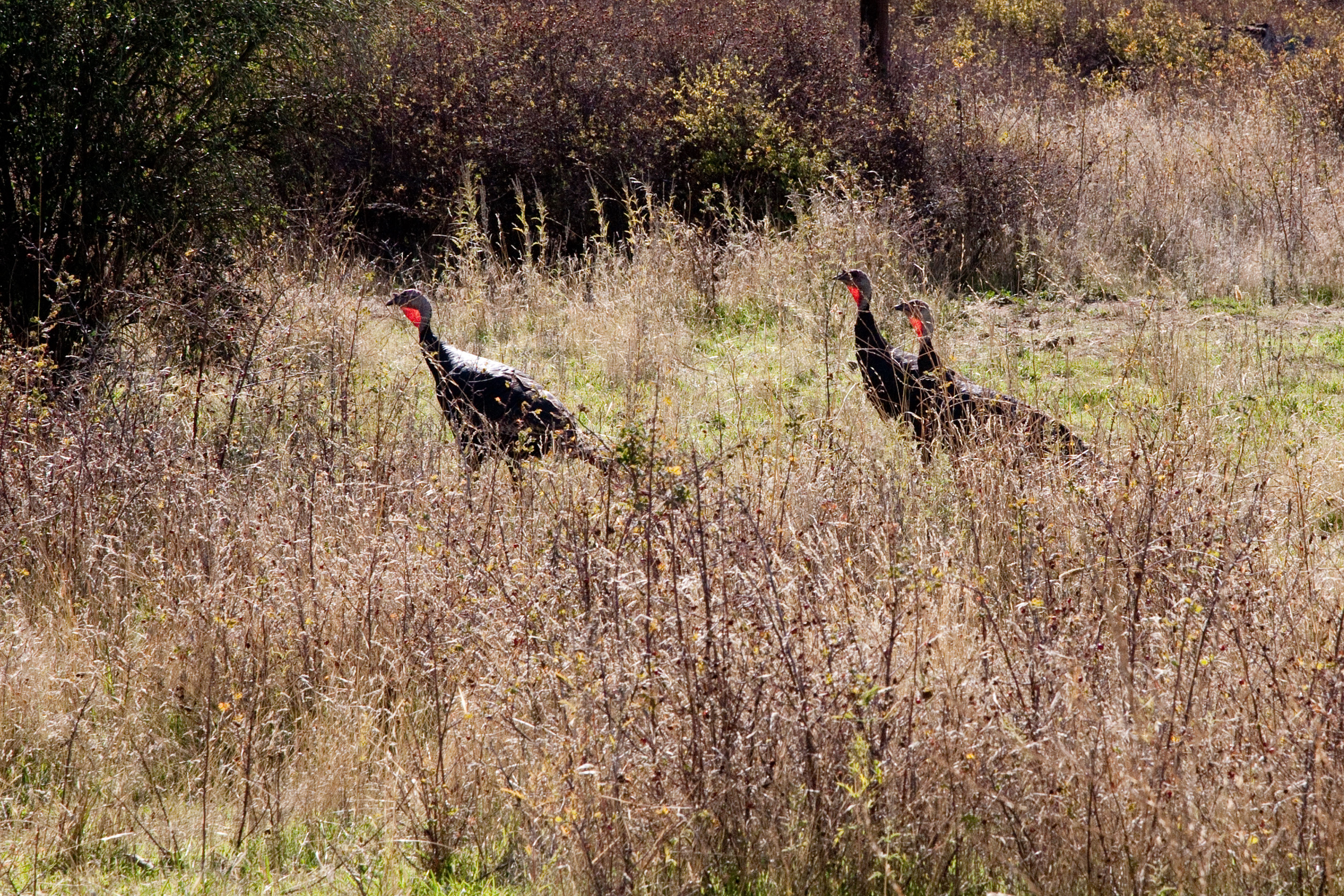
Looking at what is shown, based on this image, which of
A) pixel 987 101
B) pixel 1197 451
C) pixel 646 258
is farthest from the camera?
pixel 987 101

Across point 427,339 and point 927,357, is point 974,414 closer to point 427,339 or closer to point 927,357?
point 927,357

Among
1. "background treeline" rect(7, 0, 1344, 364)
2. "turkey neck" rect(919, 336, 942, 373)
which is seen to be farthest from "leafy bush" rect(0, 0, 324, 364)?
"turkey neck" rect(919, 336, 942, 373)

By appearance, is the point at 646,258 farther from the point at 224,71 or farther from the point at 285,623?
the point at 285,623

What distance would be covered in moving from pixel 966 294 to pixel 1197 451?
4997 mm

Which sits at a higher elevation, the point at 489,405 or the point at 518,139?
the point at 518,139

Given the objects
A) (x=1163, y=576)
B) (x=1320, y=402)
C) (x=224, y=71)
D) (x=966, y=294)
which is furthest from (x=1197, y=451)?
(x=224, y=71)

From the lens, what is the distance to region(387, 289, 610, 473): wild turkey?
219 inches

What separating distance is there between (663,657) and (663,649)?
4 cm

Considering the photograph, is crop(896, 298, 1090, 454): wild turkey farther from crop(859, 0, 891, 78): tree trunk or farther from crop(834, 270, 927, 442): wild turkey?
crop(859, 0, 891, 78): tree trunk

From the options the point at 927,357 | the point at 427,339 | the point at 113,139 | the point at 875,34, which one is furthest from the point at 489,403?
the point at 875,34

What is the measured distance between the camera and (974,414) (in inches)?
228

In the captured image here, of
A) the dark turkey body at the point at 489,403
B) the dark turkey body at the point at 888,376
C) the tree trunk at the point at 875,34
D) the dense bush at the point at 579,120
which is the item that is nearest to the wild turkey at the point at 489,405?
the dark turkey body at the point at 489,403

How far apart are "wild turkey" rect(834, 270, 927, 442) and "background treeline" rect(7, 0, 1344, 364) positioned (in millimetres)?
3093

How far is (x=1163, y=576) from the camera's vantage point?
3.85 meters
